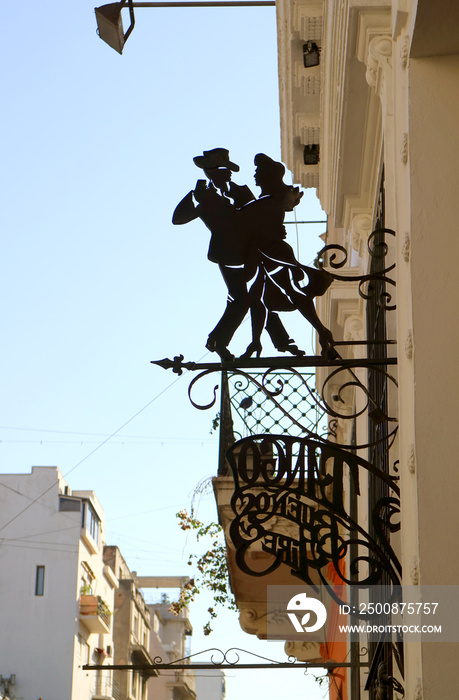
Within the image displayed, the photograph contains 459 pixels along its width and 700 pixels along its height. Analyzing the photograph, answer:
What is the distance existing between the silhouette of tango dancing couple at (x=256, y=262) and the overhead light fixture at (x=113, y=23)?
3.80 meters

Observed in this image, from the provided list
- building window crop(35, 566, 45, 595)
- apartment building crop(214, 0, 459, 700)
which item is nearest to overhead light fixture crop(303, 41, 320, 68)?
apartment building crop(214, 0, 459, 700)

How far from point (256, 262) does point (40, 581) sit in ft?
107

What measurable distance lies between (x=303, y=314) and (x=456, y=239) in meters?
0.85

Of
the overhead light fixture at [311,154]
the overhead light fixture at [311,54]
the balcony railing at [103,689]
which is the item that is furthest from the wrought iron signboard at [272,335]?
the balcony railing at [103,689]

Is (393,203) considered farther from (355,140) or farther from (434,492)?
(355,140)

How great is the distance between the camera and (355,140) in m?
5.57

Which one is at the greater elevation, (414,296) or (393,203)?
(393,203)

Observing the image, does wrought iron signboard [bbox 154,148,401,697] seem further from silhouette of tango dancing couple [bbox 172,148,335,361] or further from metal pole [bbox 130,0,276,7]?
metal pole [bbox 130,0,276,7]

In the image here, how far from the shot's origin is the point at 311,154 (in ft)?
32.5

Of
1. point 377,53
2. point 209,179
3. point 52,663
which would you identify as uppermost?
point 377,53

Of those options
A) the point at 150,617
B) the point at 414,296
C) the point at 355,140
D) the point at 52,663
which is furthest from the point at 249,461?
the point at 150,617

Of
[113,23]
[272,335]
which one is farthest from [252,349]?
[113,23]

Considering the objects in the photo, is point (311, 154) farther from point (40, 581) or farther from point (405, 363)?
point (40, 581)

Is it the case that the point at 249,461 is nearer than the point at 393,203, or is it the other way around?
the point at 393,203
